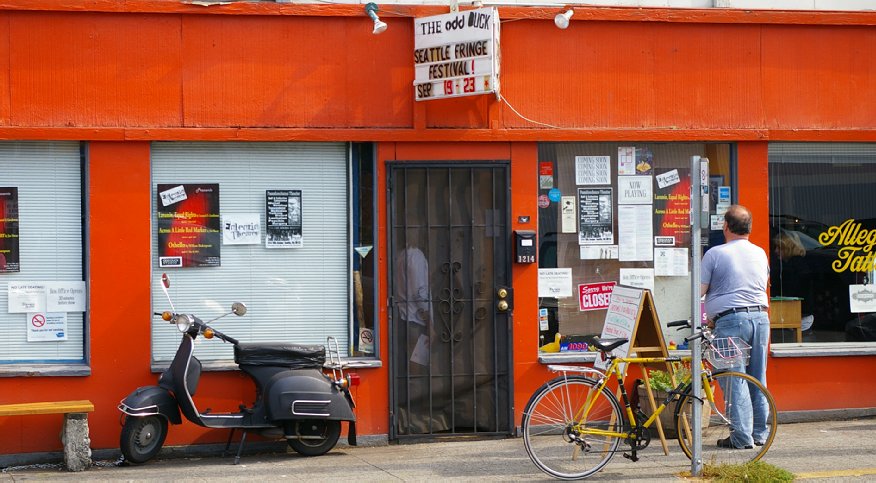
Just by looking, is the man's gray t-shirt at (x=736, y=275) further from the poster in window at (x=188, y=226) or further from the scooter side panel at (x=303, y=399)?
the poster in window at (x=188, y=226)

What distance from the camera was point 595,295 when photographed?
34.0 ft

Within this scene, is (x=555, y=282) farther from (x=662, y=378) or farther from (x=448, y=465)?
(x=448, y=465)

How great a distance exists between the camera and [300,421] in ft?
30.4

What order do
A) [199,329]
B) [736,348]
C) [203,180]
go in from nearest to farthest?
1. [736,348]
2. [199,329]
3. [203,180]

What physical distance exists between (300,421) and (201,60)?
3237 mm

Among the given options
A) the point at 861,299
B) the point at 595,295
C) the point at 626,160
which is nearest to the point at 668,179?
the point at 626,160

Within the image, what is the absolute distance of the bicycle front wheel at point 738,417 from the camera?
8.26 meters

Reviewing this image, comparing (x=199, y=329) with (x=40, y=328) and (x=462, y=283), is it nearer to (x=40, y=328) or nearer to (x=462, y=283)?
(x=40, y=328)

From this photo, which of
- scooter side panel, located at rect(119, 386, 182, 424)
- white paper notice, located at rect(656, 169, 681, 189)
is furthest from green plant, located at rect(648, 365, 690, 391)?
scooter side panel, located at rect(119, 386, 182, 424)

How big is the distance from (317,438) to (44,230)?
2.95m

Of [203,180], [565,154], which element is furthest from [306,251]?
[565,154]

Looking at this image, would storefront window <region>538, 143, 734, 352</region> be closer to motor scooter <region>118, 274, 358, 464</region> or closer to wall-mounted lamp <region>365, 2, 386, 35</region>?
wall-mounted lamp <region>365, 2, 386, 35</region>

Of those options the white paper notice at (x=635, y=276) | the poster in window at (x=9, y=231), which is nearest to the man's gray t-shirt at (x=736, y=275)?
the white paper notice at (x=635, y=276)

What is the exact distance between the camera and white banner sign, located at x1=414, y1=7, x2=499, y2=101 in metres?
9.38
